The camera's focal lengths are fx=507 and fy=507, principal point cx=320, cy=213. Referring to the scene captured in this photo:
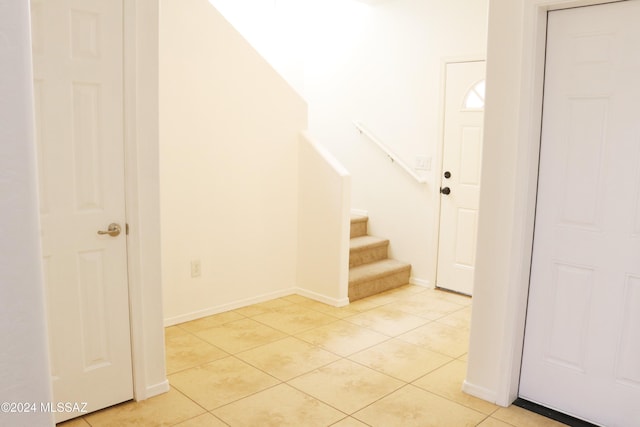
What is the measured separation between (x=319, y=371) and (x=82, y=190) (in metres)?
1.69

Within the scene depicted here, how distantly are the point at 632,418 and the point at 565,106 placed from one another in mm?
1511

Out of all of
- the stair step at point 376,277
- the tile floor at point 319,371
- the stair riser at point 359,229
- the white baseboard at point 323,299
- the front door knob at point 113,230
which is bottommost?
the tile floor at point 319,371

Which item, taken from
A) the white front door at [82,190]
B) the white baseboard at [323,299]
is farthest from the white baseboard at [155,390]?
the white baseboard at [323,299]

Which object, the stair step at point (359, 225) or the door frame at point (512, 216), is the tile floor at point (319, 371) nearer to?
the door frame at point (512, 216)

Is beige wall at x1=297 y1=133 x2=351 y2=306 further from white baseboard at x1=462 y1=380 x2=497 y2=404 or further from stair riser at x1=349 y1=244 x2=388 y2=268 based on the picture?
white baseboard at x1=462 y1=380 x2=497 y2=404

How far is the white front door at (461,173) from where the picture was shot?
14.6ft

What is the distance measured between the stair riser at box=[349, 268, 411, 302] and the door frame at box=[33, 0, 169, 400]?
2049 mm

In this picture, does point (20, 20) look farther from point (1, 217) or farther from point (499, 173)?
point (499, 173)

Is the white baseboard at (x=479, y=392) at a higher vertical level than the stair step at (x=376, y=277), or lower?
lower

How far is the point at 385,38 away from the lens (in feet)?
16.5

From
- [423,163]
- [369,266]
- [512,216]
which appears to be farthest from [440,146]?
[512,216]

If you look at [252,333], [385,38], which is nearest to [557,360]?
[252,333]

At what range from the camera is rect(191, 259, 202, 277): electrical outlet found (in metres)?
3.83

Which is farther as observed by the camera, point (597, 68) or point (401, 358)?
point (401, 358)
